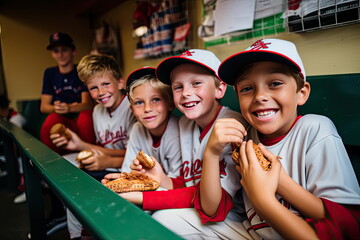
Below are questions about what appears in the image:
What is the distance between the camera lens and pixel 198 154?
89cm

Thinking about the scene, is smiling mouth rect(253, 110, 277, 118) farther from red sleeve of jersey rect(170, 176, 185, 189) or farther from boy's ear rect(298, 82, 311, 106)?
red sleeve of jersey rect(170, 176, 185, 189)

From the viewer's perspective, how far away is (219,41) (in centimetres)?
139

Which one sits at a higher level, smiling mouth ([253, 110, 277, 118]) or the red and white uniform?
smiling mouth ([253, 110, 277, 118])

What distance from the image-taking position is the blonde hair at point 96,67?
1352 millimetres

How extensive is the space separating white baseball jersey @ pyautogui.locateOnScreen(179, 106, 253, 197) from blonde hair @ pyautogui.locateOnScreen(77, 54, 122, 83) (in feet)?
2.00

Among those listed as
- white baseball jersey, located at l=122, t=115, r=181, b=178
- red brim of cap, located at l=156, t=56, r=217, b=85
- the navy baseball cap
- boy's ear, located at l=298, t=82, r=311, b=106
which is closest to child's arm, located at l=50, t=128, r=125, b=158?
white baseball jersey, located at l=122, t=115, r=181, b=178

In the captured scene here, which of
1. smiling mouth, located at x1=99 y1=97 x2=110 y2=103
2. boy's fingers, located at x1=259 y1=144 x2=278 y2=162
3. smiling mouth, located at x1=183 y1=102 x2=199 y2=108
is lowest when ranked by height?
boy's fingers, located at x1=259 y1=144 x2=278 y2=162

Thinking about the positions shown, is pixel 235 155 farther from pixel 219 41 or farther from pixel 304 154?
pixel 219 41

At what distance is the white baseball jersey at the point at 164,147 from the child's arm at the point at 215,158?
35 cm

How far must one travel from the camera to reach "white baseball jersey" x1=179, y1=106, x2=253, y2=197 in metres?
0.77

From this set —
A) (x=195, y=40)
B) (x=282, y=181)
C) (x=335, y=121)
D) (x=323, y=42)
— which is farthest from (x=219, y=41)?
(x=282, y=181)

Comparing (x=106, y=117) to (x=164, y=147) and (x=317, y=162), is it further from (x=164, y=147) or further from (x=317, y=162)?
(x=317, y=162)

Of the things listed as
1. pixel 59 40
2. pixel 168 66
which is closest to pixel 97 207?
pixel 168 66

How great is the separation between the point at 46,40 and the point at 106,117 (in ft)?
4.76
